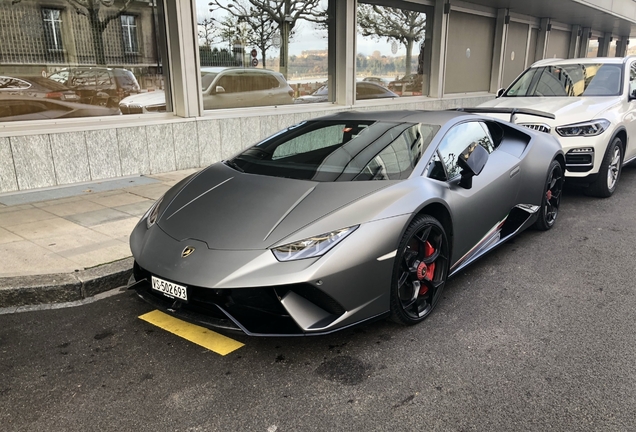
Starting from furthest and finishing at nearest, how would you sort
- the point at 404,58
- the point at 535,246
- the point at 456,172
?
1. the point at 404,58
2. the point at 535,246
3. the point at 456,172

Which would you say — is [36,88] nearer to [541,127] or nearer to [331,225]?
[331,225]

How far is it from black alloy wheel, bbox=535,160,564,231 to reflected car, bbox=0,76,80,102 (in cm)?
642

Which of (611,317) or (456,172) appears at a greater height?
(456,172)

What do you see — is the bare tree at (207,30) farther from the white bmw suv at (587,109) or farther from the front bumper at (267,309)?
the front bumper at (267,309)

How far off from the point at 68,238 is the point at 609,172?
21.5ft

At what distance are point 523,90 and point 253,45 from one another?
4852mm

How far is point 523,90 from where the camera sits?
8.05 meters

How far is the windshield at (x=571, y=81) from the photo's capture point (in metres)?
7.35

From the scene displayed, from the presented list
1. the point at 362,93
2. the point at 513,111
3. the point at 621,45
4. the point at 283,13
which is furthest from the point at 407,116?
the point at 621,45

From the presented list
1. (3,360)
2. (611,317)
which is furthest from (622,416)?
(3,360)

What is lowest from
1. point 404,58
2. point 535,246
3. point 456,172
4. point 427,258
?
point 535,246

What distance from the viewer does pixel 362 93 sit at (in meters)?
11.5

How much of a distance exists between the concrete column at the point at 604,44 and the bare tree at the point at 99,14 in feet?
76.8

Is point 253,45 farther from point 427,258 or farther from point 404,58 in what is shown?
point 427,258
